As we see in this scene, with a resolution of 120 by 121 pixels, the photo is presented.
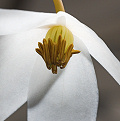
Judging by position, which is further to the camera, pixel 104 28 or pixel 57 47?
pixel 104 28

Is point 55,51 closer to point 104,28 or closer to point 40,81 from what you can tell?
point 40,81

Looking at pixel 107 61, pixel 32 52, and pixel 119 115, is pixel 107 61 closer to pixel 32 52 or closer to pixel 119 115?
pixel 32 52

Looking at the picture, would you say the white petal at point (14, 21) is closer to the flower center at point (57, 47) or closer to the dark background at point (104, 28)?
the flower center at point (57, 47)

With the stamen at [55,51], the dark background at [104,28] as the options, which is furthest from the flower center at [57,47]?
the dark background at [104,28]

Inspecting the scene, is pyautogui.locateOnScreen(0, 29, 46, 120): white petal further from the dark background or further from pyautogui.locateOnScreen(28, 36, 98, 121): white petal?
the dark background

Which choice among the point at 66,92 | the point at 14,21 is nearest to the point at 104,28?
the point at 66,92

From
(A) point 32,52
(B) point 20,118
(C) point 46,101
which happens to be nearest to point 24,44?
(A) point 32,52
